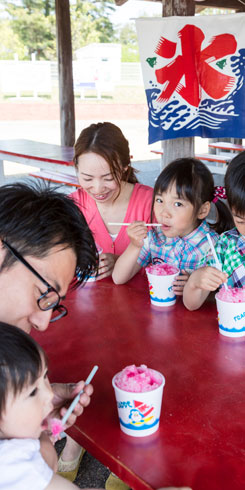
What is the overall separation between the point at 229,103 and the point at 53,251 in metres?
2.45

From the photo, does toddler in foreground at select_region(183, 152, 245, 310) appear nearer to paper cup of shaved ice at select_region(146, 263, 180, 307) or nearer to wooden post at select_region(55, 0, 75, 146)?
paper cup of shaved ice at select_region(146, 263, 180, 307)

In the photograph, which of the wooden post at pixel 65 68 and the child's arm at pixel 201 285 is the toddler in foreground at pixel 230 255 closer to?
the child's arm at pixel 201 285

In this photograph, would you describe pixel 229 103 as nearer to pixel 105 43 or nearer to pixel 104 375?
Result: pixel 104 375

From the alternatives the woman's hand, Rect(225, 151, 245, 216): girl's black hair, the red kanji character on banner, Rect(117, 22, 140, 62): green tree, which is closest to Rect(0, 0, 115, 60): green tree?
Rect(117, 22, 140, 62): green tree

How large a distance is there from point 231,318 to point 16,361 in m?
0.67

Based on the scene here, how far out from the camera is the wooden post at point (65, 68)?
6244 mm

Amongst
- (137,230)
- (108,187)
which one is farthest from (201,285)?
(108,187)

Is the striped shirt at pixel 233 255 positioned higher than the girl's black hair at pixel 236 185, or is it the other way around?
the girl's black hair at pixel 236 185

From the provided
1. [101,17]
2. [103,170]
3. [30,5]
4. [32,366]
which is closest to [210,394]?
[32,366]

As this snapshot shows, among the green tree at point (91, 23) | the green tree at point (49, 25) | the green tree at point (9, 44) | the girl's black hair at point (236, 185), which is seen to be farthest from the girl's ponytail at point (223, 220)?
the green tree at point (9, 44)

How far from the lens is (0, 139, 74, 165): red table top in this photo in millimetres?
4883

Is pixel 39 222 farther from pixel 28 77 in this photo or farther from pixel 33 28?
pixel 33 28

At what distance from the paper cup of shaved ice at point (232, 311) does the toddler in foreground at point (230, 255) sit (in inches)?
2.6

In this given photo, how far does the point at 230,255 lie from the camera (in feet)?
5.87
